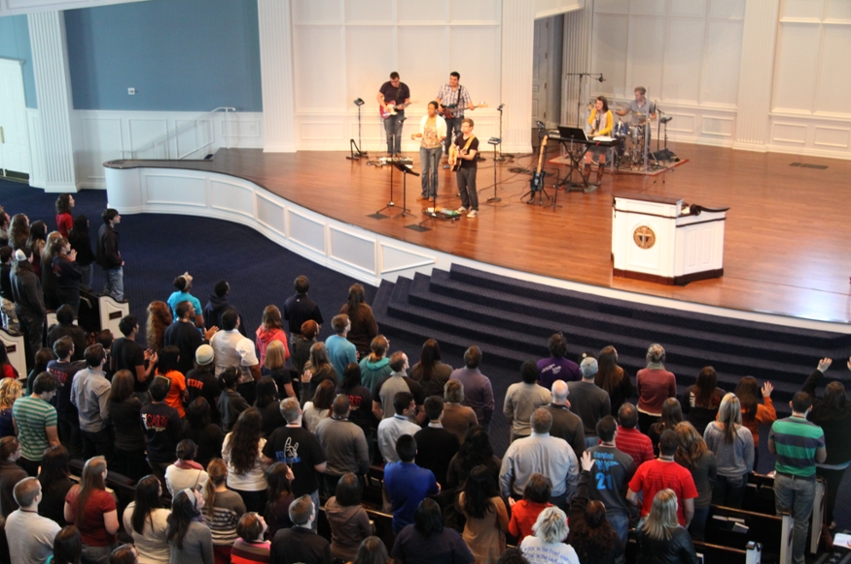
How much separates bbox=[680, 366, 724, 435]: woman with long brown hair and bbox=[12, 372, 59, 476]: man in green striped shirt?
4970 millimetres

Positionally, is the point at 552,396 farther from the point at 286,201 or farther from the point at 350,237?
the point at 286,201

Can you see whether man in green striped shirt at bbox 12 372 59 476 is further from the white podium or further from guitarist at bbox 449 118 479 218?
guitarist at bbox 449 118 479 218

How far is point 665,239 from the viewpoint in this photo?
10.7m

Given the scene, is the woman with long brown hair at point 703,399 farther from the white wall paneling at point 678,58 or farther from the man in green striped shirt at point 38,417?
the white wall paneling at point 678,58

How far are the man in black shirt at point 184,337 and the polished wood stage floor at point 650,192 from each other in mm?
4431

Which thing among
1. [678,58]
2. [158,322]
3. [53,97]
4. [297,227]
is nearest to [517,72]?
[678,58]

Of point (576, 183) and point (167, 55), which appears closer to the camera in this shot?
point (576, 183)

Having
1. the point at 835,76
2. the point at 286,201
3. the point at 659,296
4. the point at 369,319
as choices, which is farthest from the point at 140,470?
the point at 835,76

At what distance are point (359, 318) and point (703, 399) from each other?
3.41 m

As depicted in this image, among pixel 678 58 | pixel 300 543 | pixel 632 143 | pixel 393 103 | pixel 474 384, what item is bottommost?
pixel 300 543

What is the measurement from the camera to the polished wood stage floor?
35.3 feet

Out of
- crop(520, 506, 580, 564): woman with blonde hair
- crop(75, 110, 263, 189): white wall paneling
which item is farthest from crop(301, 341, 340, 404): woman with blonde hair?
crop(75, 110, 263, 189): white wall paneling

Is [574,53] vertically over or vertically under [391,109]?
over

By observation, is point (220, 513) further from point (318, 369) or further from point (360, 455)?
point (318, 369)
